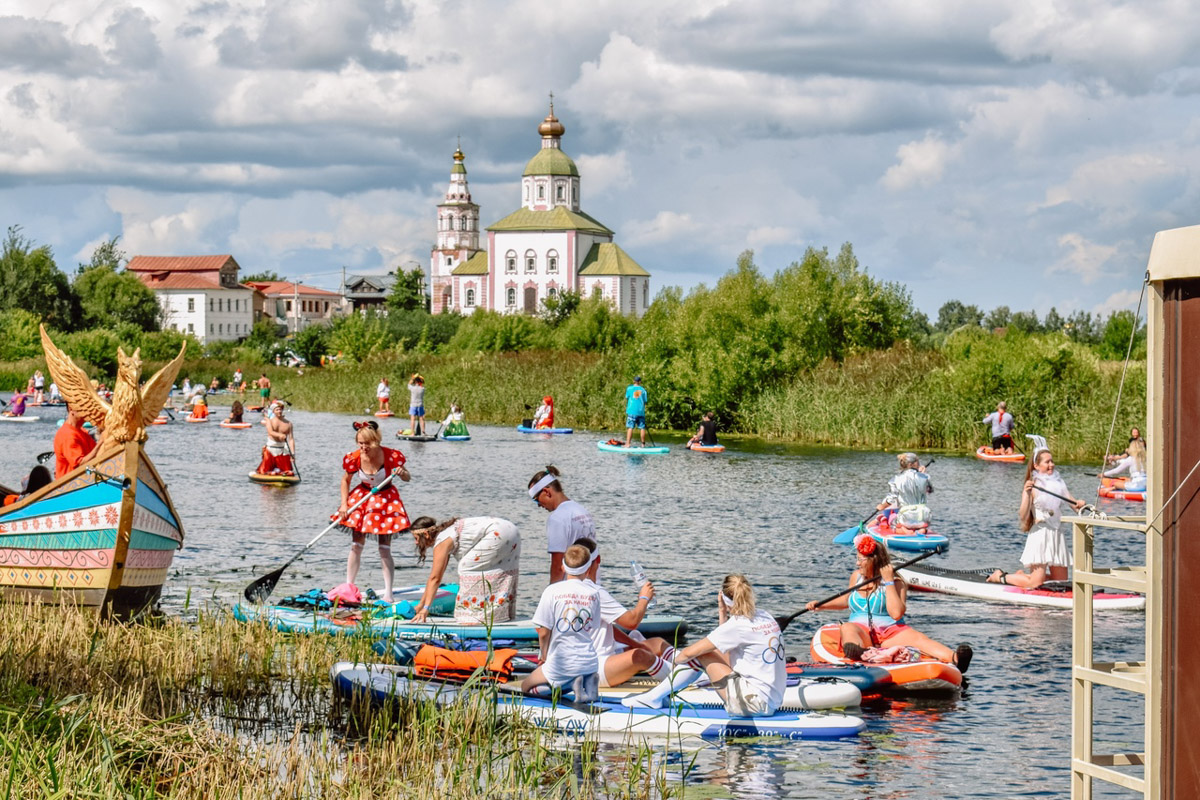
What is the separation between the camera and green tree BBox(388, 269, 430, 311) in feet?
454

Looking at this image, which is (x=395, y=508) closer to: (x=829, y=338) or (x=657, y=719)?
(x=657, y=719)

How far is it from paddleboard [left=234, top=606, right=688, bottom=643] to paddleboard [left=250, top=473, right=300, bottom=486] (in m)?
15.1

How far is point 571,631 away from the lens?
31.6 feet

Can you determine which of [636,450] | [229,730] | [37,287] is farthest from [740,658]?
[37,287]

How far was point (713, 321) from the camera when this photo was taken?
47.2 metres

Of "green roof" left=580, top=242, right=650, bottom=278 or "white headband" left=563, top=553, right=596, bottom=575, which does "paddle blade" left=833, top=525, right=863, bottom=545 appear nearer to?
"white headband" left=563, top=553, right=596, bottom=575

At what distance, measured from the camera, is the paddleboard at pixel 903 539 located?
63.9 ft

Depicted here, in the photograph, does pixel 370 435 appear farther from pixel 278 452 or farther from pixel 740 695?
pixel 278 452

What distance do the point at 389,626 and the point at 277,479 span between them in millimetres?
16019

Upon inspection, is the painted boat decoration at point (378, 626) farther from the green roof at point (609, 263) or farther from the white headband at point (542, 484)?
the green roof at point (609, 263)

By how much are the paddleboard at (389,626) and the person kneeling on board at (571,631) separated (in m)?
1.78

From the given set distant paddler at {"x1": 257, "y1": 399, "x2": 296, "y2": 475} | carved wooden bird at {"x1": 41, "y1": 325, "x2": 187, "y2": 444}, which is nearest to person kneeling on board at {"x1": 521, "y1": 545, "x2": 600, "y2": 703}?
carved wooden bird at {"x1": 41, "y1": 325, "x2": 187, "y2": 444}

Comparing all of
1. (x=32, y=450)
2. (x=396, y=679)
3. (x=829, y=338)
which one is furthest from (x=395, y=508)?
(x=829, y=338)

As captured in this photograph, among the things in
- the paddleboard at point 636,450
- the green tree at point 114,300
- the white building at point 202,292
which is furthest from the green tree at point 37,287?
the paddleboard at point 636,450
